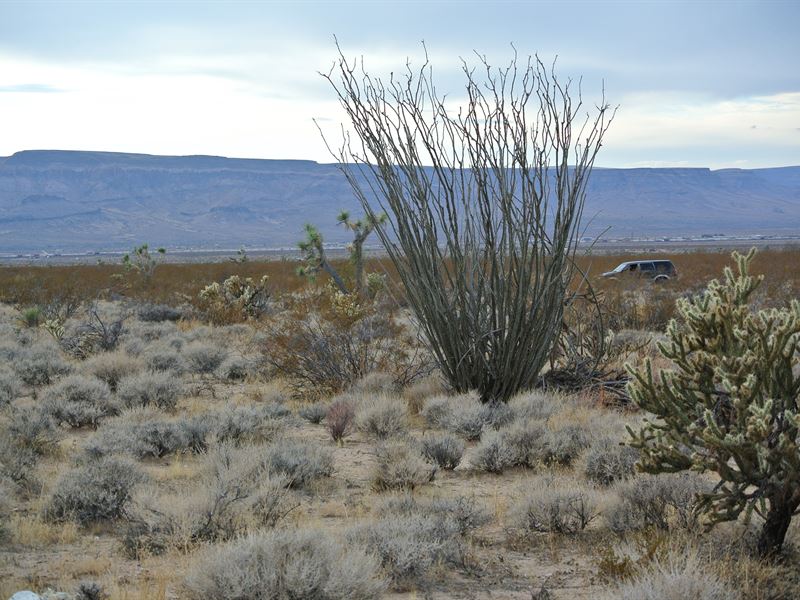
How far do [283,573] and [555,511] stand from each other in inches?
87.1

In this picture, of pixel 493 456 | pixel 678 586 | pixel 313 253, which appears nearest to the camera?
pixel 678 586

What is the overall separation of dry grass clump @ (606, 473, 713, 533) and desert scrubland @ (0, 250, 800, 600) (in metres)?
0.01

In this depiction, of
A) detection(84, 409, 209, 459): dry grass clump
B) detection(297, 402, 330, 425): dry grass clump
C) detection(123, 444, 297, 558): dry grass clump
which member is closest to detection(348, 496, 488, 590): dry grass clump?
detection(123, 444, 297, 558): dry grass clump

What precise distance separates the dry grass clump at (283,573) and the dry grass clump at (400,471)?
7.77 feet

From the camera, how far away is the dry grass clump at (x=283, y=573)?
4.26m

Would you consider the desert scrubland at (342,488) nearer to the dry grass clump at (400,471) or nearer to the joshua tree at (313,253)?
the dry grass clump at (400,471)

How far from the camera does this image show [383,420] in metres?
9.17

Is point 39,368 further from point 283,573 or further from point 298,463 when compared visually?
point 283,573

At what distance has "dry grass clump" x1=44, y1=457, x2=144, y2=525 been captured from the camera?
6.18 meters

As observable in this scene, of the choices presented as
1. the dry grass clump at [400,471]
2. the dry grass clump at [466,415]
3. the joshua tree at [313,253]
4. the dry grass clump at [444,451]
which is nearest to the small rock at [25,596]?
the dry grass clump at [400,471]

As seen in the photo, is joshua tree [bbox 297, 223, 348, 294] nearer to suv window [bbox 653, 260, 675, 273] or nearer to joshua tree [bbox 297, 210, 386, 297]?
joshua tree [bbox 297, 210, 386, 297]

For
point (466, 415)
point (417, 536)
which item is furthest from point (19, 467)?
point (466, 415)

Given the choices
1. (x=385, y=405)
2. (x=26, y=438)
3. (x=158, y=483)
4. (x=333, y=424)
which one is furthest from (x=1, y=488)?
(x=385, y=405)

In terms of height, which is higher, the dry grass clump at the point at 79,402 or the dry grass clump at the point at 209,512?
the dry grass clump at the point at 209,512
